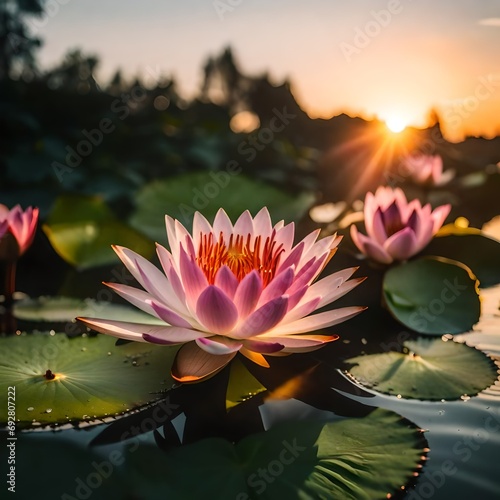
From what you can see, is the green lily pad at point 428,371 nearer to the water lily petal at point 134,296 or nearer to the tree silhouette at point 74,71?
the water lily petal at point 134,296

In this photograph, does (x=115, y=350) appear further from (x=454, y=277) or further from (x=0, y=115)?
(x=0, y=115)

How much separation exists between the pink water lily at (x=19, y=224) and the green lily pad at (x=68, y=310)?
0.22 metres

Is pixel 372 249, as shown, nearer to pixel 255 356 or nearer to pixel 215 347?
pixel 255 356

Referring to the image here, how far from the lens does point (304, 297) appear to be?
1.49 metres

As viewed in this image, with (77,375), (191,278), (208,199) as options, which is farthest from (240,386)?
(208,199)

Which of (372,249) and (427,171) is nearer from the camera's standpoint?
(372,249)

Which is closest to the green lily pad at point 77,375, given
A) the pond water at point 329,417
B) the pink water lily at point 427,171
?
the pond water at point 329,417

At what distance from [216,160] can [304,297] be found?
4.65 metres

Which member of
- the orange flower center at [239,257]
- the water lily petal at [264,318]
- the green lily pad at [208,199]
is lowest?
the water lily petal at [264,318]

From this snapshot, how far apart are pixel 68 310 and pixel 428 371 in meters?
1.30

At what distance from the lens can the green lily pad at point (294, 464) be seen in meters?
1.02

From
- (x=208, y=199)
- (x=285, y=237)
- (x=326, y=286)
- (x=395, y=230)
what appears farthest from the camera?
(x=208, y=199)

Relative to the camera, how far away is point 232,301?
1302 mm

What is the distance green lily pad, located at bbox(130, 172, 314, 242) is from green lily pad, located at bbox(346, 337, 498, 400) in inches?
63.5
